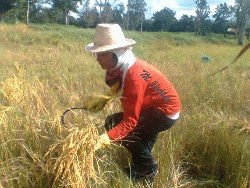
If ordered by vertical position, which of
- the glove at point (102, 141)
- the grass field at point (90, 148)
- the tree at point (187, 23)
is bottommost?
the grass field at point (90, 148)

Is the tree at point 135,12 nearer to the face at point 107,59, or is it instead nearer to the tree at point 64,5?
the tree at point 64,5

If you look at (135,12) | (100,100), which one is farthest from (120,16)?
(100,100)

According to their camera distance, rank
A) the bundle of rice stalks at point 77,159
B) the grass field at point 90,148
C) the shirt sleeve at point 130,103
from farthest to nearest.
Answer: the shirt sleeve at point 130,103 → the grass field at point 90,148 → the bundle of rice stalks at point 77,159

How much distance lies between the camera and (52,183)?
1.85 m

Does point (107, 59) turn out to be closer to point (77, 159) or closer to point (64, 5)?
point (77, 159)

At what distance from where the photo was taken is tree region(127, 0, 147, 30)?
36938 mm

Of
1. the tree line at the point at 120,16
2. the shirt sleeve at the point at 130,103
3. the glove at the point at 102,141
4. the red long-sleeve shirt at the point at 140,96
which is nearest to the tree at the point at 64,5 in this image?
the tree line at the point at 120,16

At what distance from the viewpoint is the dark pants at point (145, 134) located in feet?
6.94

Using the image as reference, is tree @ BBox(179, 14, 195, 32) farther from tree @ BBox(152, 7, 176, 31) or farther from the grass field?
the grass field

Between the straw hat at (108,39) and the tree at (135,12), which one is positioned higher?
the tree at (135,12)

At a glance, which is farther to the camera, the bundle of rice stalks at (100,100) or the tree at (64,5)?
the tree at (64,5)

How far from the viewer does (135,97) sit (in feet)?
6.17

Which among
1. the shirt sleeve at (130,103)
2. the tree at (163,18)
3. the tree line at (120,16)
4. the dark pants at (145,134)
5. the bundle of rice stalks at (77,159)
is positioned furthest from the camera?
the tree at (163,18)

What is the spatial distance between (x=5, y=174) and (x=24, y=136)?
1.35ft
